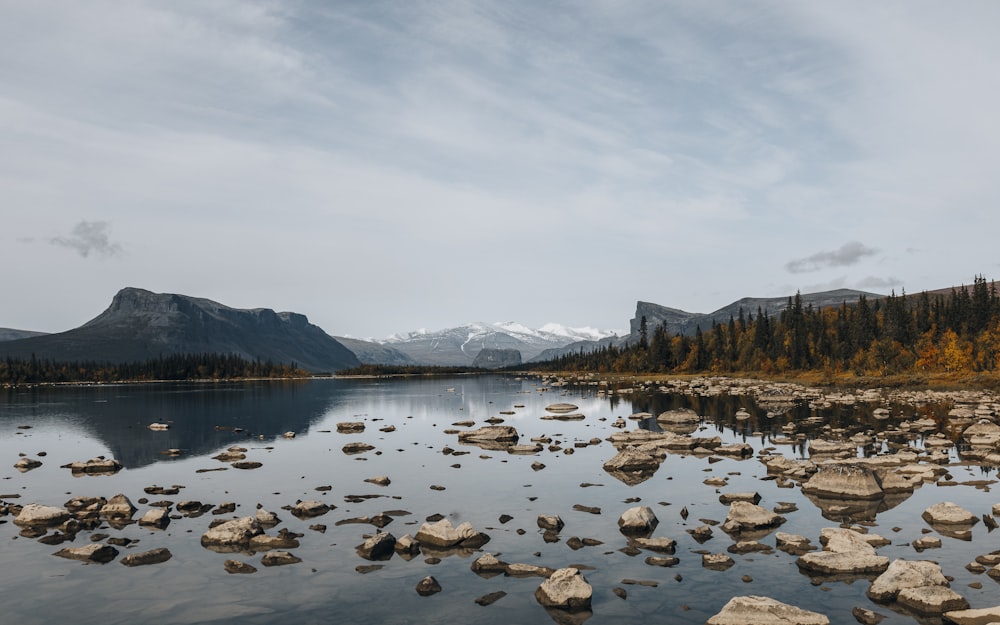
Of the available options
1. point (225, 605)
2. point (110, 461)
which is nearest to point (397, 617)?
point (225, 605)

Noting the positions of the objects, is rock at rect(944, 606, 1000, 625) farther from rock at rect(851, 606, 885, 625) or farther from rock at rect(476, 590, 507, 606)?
rock at rect(476, 590, 507, 606)

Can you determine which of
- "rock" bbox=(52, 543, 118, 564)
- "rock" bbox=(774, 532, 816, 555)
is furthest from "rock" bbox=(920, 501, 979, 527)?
"rock" bbox=(52, 543, 118, 564)

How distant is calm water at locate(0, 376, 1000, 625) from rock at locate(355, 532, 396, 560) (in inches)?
20.4

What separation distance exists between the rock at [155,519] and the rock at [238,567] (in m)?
7.00

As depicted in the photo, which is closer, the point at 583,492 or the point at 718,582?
the point at 718,582

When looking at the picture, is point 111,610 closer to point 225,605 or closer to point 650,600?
point 225,605

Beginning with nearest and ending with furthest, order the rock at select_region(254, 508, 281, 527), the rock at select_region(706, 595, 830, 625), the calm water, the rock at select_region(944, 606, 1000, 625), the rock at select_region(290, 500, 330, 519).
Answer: the rock at select_region(944, 606, 1000, 625), the rock at select_region(706, 595, 830, 625), the calm water, the rock at select_region(254, 508, 281, 527), the rock at select_region(290, 500, 330, 519)

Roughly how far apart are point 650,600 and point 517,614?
3.86m

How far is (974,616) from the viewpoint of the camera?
15.7m

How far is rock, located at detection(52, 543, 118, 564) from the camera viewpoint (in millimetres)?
22156

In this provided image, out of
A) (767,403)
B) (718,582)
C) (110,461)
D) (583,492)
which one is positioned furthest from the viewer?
(767,403)

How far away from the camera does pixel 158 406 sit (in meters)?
109

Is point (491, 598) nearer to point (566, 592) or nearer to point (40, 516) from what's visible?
point (566, 592)

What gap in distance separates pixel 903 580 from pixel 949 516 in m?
9.39
